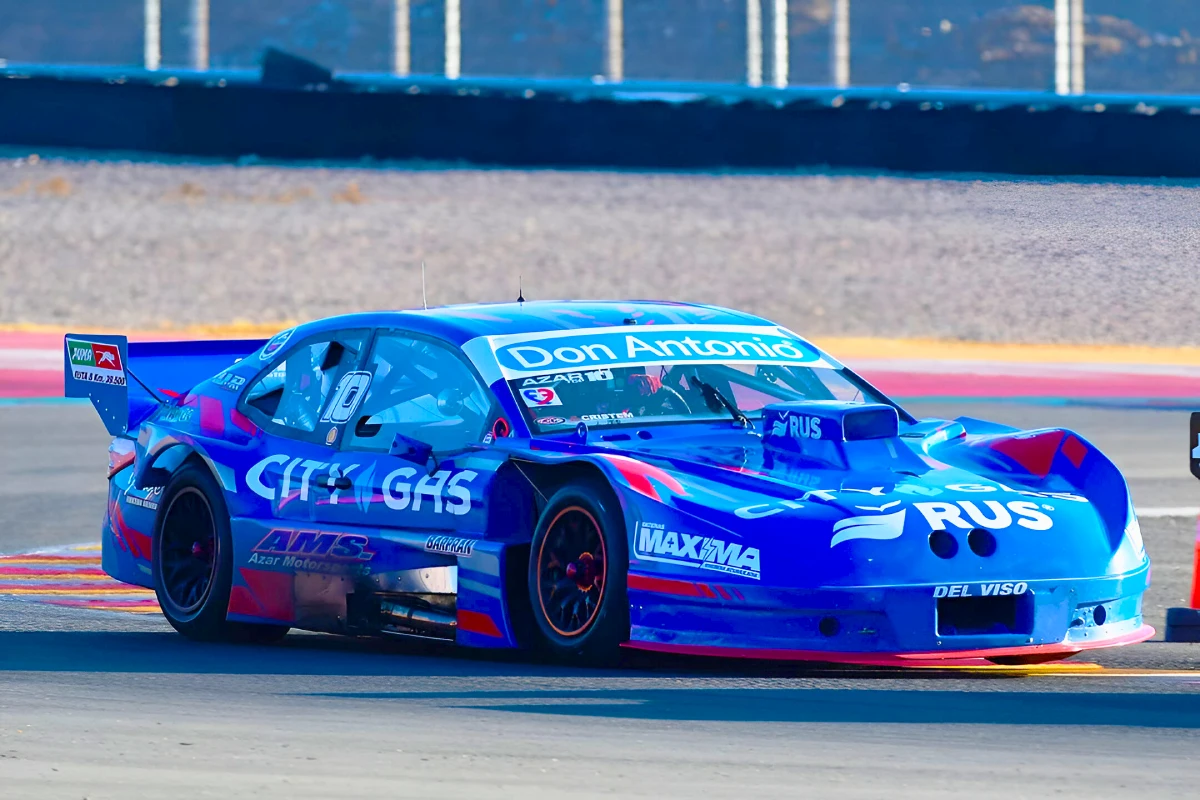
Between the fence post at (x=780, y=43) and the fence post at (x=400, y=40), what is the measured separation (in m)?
4.69

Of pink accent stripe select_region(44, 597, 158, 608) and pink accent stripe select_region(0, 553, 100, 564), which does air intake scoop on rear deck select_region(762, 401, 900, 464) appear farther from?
pink accent stripe select_region(0, 553, 100, 564)

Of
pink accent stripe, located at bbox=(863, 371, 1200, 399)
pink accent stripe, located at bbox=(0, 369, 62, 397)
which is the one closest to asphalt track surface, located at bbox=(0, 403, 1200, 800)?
pink accent stripe, located at bbox=(0, 369, 62, 397)

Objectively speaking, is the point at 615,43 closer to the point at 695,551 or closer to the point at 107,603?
the point at 107,603

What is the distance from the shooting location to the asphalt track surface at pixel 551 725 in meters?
5.16

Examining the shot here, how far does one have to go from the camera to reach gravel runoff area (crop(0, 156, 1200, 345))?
30734mm

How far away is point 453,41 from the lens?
97.5 ft

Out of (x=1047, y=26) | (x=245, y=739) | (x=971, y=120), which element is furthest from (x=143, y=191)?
(x=245, y=739)

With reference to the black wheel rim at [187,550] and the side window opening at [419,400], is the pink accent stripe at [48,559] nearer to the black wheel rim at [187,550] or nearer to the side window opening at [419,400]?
→ the black wheel rim at [187,550]

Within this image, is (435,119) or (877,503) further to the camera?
(435,119)

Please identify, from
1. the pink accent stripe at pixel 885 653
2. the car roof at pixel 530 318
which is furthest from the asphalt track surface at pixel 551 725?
the car roof at pixel 530 318

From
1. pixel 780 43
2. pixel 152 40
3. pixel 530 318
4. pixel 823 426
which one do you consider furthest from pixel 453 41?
pixel 823 426

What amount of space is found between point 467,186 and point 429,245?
11.7ft

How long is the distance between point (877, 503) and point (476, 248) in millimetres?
29448

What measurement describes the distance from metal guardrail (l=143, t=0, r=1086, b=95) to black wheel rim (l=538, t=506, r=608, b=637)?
22008mm
